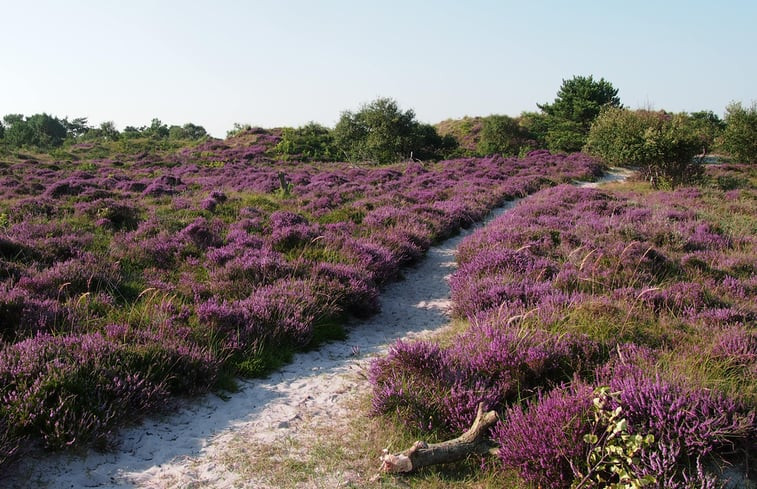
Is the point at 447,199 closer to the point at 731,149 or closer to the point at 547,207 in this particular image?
the point at 547,207

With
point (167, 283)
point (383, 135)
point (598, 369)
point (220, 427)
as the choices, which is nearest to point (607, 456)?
point (598, 369)

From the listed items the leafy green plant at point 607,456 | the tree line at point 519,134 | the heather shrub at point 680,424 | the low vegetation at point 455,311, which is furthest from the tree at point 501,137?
the leafy green plant at point 607,456

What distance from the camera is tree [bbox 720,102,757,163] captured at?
30.2m

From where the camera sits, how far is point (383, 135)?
37.7 meters

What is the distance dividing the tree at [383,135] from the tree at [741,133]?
1996cm

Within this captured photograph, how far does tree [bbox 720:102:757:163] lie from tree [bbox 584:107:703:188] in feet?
35.4

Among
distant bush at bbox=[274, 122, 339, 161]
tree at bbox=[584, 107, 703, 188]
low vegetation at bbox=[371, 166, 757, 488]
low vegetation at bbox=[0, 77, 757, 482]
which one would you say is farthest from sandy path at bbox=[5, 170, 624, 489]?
distant bush at bbox=[274, 122, 339, 161]

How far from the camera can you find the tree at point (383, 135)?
1479 inches

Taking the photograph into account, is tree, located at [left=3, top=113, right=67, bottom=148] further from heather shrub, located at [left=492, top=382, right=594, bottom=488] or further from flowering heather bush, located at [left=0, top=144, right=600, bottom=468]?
heather shrub, located at [left=492, top=382, right=594, bottom=488]

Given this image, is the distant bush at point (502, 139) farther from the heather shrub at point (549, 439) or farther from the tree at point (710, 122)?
the heather shrub at point (549, 439)

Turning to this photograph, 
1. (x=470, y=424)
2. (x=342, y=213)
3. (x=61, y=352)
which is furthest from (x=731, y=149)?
(x=61, y=352)

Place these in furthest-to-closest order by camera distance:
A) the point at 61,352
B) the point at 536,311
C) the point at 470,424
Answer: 1. the point at 536,311
2. the point at 61,352
3. the point at 470,424

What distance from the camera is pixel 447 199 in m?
18.7

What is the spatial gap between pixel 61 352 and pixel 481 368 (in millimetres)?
3920
